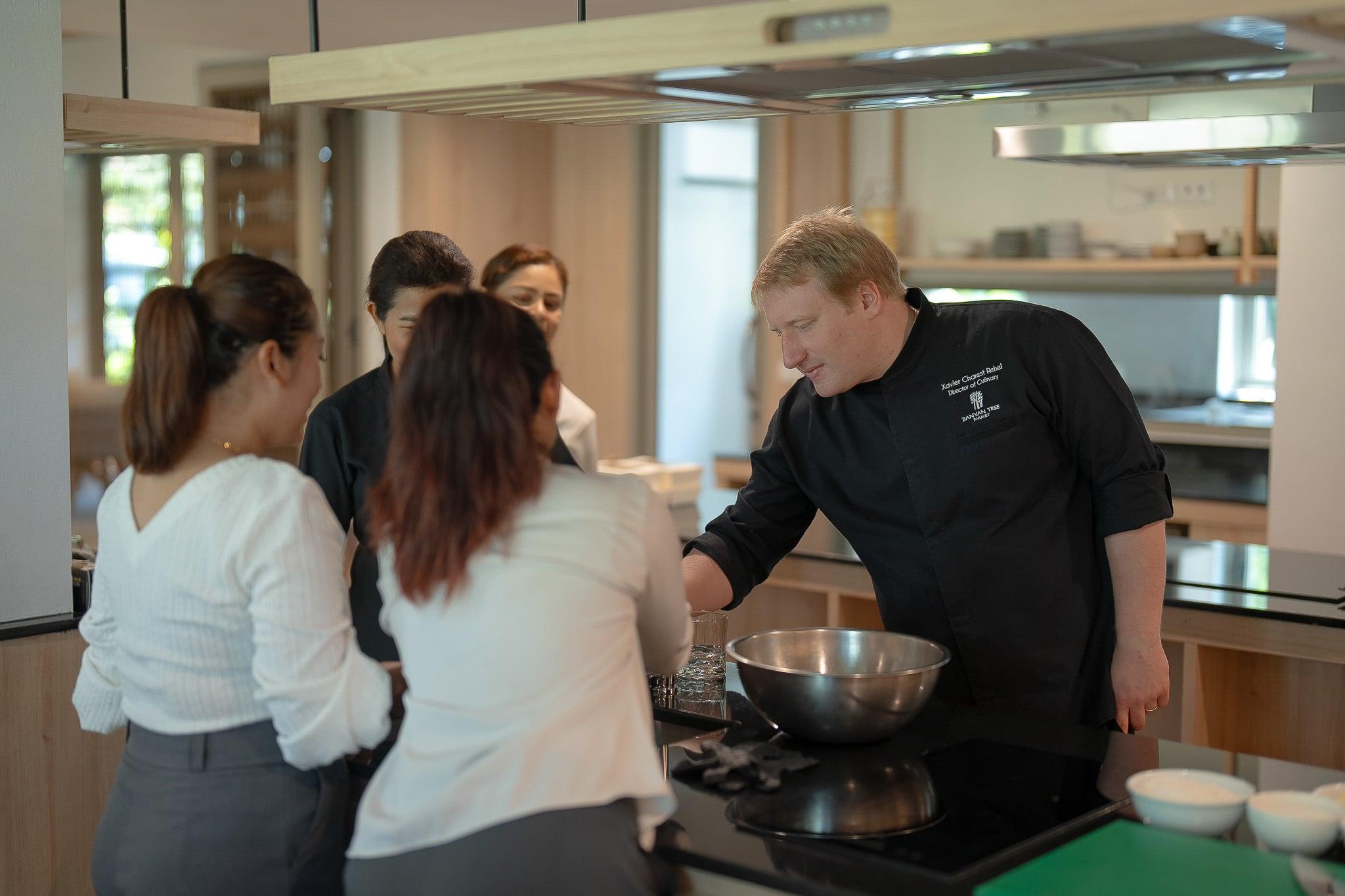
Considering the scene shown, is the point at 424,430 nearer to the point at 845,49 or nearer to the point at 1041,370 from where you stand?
the point at 845,49

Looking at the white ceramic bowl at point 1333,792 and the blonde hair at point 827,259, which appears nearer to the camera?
the white ceramic bowl at point 1333,792

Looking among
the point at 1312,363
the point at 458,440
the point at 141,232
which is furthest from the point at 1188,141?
the point at 141,232

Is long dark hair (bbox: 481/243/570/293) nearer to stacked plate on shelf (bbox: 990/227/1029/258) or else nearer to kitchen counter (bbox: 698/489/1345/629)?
kitchen counter (bbox: 698/489/1345/629)

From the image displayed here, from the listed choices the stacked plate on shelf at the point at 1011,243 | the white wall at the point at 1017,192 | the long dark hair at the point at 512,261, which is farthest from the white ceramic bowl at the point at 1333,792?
the stacked plate on shelf at the point at 1011,243

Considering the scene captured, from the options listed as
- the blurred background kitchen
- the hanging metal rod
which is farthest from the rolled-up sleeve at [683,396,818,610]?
the blurred background kitchen

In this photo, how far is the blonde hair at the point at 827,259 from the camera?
234cm

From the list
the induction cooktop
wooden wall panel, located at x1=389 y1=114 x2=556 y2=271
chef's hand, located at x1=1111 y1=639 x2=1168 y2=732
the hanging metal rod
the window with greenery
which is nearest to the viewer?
the induction cooktop

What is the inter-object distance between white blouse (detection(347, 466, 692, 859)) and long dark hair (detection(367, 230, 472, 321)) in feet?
3.30

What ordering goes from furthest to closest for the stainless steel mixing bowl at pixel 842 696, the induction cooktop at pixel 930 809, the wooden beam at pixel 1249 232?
the wooden beam at pixel 1249 232, the stainless steel mixing bowl at pixel 842 696, the induction cooktop at pixel 930 809

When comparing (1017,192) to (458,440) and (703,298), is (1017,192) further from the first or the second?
(458,440)

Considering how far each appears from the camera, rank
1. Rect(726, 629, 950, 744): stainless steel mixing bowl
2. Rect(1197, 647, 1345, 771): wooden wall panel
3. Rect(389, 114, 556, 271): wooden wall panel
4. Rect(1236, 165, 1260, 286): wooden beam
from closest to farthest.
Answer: Rect(726, 629, 950, 744): stainless steel mixing bowl, Rect(1197, 647, 1345, 771): wooden wall panel, Rect(1236, 165, 1260, 286): wooden beam, Rect(389, 114, 556, 271): wooden wall panel

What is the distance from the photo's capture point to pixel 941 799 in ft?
5.83

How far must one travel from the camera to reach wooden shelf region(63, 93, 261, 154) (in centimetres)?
284

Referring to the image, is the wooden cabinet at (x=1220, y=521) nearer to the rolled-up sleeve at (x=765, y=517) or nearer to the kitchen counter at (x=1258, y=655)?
the kitchen counter at (x=1258, y=655)
